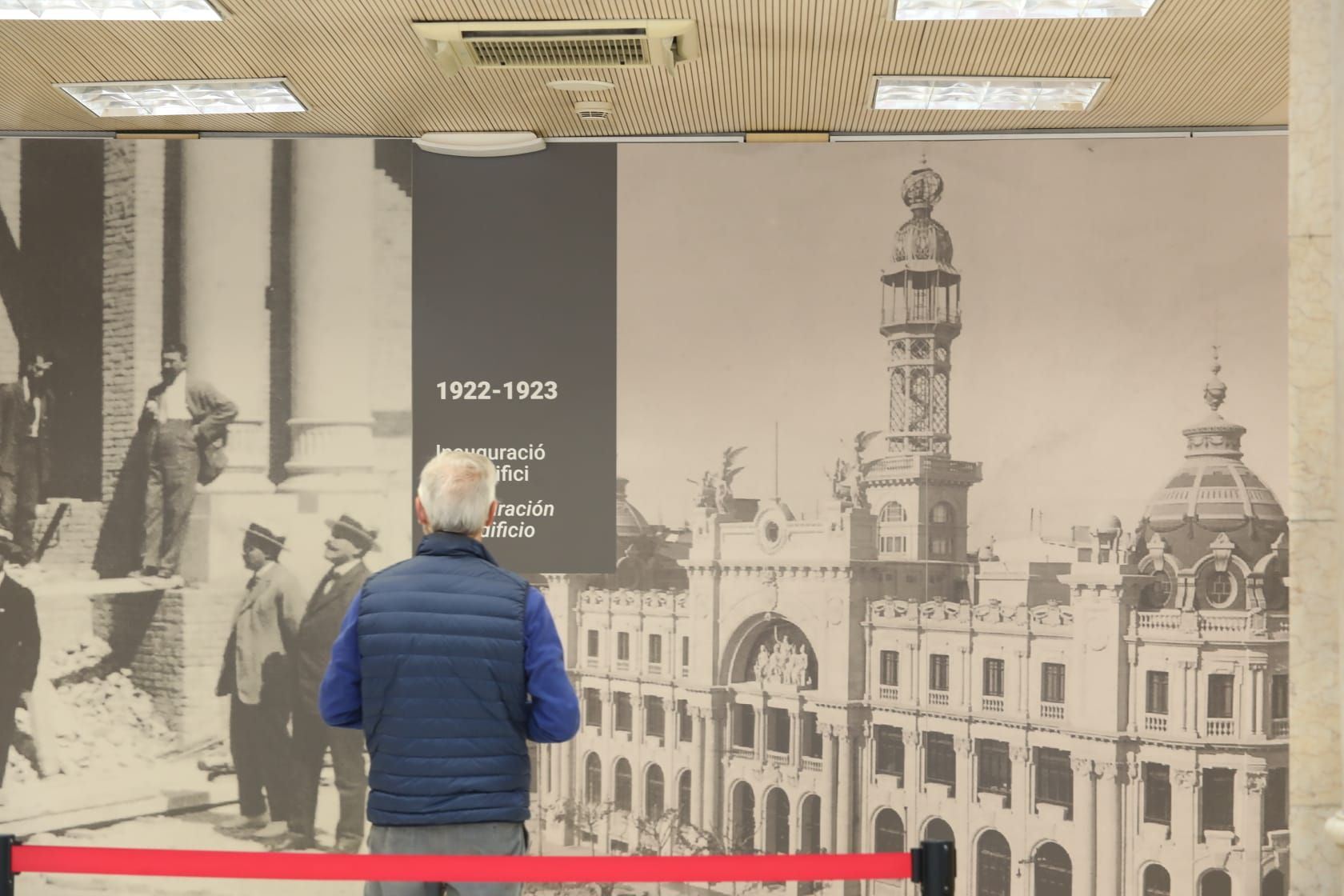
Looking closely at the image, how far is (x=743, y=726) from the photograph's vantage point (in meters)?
4.84

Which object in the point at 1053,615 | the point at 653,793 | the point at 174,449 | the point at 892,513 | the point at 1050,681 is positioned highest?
the point at 174,449

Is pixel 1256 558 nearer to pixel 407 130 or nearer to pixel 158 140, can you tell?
pixel 407 130

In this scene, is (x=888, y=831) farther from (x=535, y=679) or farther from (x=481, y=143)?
(x=481, y=143)

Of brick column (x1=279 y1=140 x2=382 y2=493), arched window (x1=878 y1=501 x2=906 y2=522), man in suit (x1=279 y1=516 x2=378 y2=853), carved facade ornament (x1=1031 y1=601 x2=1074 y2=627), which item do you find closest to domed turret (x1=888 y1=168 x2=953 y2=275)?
arched window (x1=878 y1=501 x2=906 y2=522)

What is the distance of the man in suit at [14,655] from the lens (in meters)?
4.85

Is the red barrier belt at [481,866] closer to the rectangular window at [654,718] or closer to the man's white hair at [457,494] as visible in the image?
the man's white hair at [457,494]

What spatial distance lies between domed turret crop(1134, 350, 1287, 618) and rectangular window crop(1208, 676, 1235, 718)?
0.27 metres

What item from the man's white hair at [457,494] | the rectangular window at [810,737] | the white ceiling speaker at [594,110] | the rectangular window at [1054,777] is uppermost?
the white ceiling speaker at [594,110]

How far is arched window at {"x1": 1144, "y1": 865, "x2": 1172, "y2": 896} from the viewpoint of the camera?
463cm

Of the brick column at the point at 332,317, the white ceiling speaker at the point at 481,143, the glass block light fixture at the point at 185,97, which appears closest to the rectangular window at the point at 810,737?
the brick column at the point at 332,317

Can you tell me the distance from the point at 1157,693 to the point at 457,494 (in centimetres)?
296

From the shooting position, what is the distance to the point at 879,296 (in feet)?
15.7

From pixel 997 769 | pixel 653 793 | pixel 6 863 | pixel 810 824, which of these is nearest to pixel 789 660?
pixel 810 824

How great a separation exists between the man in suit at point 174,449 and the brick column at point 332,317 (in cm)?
31
